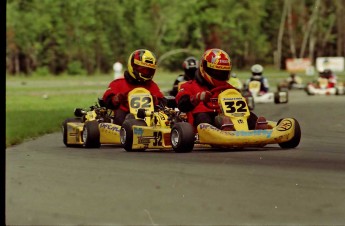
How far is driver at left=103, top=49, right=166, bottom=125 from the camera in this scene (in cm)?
1149

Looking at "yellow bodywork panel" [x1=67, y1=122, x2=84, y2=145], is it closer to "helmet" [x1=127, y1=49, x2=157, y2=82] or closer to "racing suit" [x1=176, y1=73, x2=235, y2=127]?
"helmet" [x1=127, y1=49, x2=157, y2=82]

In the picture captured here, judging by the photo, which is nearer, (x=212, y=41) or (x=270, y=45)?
(x=212, y=41)

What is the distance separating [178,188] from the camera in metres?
6.44

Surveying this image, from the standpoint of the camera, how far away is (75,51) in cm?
5609

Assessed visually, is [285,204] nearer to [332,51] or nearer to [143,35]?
[143,35]

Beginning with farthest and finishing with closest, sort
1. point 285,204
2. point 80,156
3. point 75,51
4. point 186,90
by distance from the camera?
1. point 75,51
2. point 186,90
3. point 80,156
4. point 285,204

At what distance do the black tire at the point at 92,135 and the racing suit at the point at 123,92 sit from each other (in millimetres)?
537

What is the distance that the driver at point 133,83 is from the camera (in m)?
11.5

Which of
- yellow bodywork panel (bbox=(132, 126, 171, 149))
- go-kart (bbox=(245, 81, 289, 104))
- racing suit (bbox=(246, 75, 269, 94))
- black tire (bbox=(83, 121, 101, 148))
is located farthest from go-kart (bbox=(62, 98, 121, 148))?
racing suit (bbox=(246, 75, 269, 94))

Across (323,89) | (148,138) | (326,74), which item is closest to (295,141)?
(148,138)

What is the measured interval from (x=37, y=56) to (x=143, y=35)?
6675mm

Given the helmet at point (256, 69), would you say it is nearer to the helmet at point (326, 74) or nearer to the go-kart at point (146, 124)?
the helmet at point (326, 74)

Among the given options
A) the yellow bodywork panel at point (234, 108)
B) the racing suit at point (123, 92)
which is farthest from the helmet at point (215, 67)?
the racing suit at point (123, 92)

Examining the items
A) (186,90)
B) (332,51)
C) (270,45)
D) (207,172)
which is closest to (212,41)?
(270,45)
